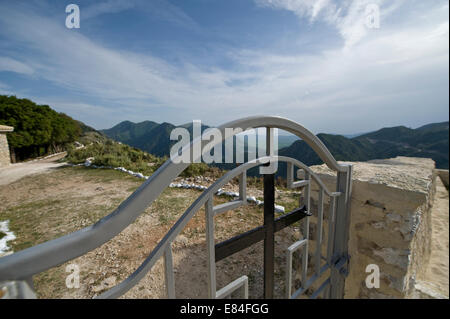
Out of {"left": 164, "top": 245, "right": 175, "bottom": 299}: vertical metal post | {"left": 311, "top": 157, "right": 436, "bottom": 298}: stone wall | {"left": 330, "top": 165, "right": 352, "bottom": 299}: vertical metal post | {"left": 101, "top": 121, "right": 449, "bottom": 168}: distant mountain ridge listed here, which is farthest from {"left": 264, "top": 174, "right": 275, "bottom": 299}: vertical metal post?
{"left": 101, "top": 121, "right": 449, "bottom": 168}: distant mountain ridge

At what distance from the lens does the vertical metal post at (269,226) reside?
3.18 feet

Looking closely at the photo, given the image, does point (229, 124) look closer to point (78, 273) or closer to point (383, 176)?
point (383, 176)

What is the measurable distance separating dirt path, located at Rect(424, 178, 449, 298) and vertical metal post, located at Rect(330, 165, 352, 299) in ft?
6.59

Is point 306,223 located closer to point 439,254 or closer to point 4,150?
point 439,254

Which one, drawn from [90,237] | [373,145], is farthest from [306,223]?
[373,145]

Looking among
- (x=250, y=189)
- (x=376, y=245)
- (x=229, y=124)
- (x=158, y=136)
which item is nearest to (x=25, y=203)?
(x=250, y=189)

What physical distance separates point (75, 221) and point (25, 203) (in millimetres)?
2511

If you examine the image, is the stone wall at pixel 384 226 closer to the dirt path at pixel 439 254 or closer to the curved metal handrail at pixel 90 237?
the curved metal handrail at pixel 90 237

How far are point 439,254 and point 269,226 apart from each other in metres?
5.49

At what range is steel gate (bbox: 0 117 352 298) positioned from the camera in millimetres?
419

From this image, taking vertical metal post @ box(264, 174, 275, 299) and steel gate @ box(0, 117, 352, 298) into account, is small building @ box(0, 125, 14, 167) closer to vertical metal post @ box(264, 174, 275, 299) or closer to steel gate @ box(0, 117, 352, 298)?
steel gate @ box(0, 117, 352, 298)

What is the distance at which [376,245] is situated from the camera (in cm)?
155
